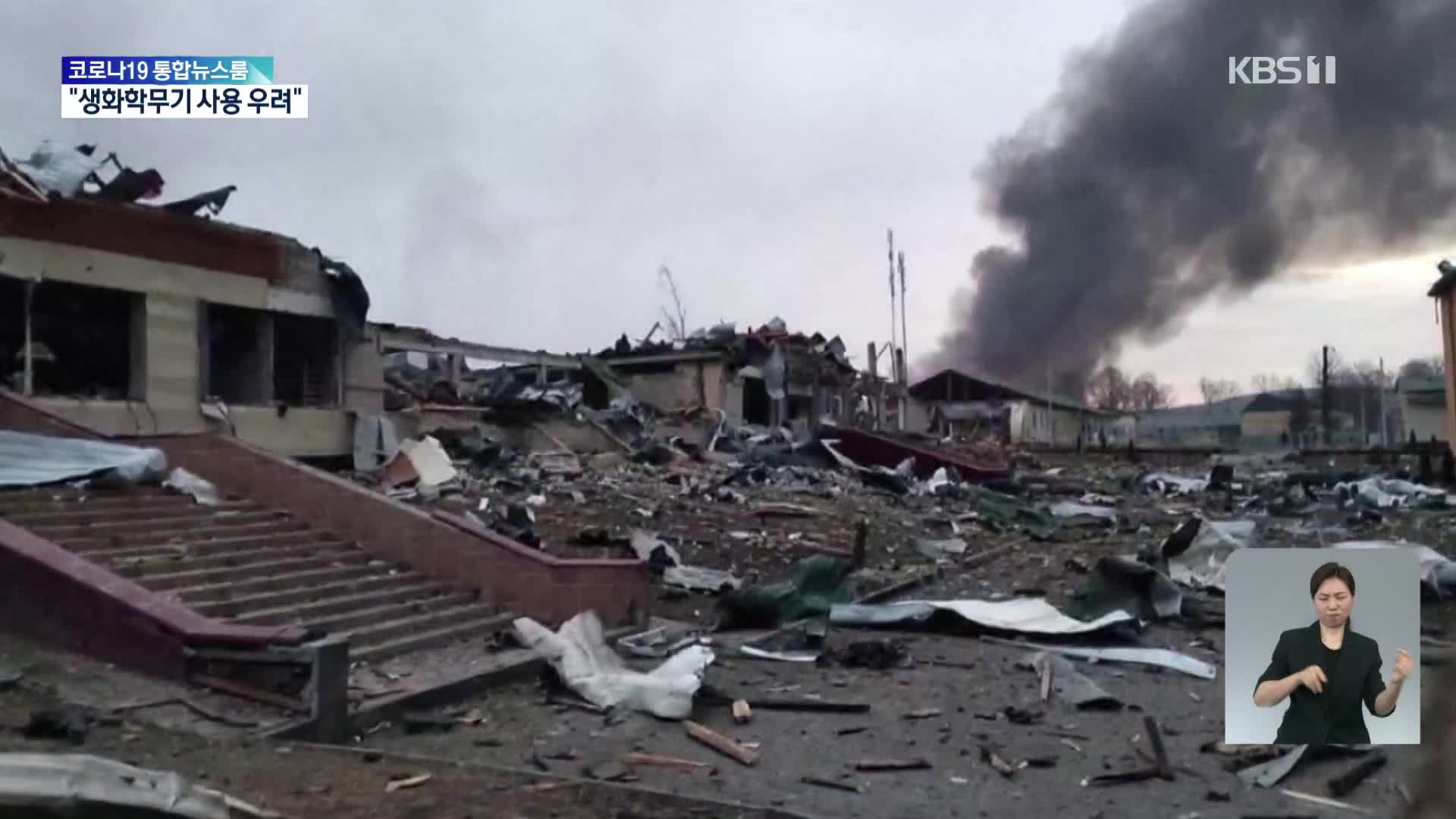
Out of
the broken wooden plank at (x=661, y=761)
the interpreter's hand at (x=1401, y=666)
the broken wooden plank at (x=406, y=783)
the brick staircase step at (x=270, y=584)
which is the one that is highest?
the interpreter's hand at (x=1401, y=666)

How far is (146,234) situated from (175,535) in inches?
288

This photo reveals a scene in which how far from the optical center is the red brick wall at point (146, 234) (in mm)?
14375

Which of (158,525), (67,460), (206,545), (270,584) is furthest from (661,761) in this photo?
(67,460)

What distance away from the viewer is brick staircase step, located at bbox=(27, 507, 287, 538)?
942 cm

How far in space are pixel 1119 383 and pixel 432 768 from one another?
79987mm

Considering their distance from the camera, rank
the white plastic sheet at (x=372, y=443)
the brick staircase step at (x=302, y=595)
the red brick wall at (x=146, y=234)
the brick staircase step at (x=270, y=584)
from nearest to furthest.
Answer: the brick staircase step at (x=302, y=595) → the brick staircase step at (x=270, y=584) → the red brick wall at (x=146, y=234) → the white plastic sheet at (x=372, y=443)

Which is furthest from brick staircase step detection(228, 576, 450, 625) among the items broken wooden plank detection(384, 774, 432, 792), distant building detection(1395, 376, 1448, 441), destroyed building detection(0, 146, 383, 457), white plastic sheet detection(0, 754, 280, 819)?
distant building detection(1395, 376, 1448, 441)

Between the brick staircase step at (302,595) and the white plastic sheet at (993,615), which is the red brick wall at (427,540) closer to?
the brick staircase step at (302,595)

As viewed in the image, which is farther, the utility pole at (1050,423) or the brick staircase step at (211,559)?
the utility pole at (1050,423)

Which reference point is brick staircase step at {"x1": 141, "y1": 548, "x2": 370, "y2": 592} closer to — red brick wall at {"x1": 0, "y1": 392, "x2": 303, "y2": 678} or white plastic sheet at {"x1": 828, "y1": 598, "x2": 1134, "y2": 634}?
red brick wall at {"x1": 0, "y1": 392, "x2": 303, "y2": 678}

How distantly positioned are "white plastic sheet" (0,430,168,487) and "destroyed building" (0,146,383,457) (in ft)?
5.02

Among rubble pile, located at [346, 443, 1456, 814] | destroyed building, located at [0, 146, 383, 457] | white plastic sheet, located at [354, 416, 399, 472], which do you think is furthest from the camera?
white plastic sheet, located at [354, 416, 399, 472]

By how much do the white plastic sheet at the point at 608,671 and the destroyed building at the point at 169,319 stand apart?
723cm

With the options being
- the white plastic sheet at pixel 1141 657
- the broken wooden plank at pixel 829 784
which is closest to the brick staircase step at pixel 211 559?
the broken wooden plank at pixel 829 784
